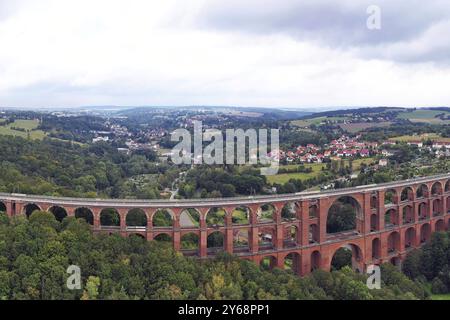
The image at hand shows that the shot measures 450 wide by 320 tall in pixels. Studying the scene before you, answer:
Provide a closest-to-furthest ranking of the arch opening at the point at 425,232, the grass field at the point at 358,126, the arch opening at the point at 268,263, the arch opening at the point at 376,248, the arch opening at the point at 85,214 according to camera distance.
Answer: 1. the arch opening at the point at 268,263
2. the arch opening at the point at 85,214
3. the arch opening at the point at 376,248
4. the arch opening at the point at 425,232
5. the grass field at the point at 358,126

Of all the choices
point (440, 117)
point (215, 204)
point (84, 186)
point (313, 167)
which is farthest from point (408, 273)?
point (440, 117)

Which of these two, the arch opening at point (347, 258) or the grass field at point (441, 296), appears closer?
the grass field at point (441, 296)

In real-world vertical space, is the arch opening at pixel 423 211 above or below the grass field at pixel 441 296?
above

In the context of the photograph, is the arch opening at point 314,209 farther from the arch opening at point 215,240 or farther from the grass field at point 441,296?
the grass field at point 441,296

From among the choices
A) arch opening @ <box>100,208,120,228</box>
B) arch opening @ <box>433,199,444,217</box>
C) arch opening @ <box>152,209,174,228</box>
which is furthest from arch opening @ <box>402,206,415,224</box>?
arch opening @ <box>100,208,120,228</box>

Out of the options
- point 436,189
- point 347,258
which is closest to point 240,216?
point 347,258

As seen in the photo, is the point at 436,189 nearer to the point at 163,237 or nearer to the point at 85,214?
the point at 163,237

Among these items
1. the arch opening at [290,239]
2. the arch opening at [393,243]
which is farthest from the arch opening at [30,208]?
the arch opening at [393,243]
